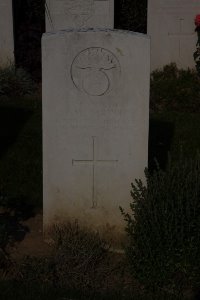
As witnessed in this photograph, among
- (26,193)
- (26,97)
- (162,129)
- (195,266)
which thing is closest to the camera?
(195,266)

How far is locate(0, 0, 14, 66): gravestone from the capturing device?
9633 mm

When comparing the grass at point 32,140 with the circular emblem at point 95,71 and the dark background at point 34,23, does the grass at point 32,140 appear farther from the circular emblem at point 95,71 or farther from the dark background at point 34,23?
the circular emblem at point 95,71

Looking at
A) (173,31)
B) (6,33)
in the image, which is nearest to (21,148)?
(6,33)

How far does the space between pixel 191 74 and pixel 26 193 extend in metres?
4.70

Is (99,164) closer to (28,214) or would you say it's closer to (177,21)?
(28,214)

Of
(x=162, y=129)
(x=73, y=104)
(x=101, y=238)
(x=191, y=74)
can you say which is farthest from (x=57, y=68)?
(x=191, y=74)

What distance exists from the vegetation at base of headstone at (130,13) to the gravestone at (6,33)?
169cm

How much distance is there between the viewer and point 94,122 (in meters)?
4.32

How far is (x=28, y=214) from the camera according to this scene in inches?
200

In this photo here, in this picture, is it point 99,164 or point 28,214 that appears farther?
point 28,214

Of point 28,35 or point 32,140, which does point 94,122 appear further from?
point 28,35

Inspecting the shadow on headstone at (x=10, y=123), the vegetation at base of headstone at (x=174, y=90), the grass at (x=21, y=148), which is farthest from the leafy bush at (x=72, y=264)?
the vegetation at base of headstone at (x=174, y=90)

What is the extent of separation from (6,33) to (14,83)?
1033 millimetres

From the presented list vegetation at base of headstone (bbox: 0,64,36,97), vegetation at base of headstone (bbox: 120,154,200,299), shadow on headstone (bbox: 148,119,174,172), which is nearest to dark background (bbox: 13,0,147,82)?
vegetation at base of headstone (bbox: 0,64,36,97)
